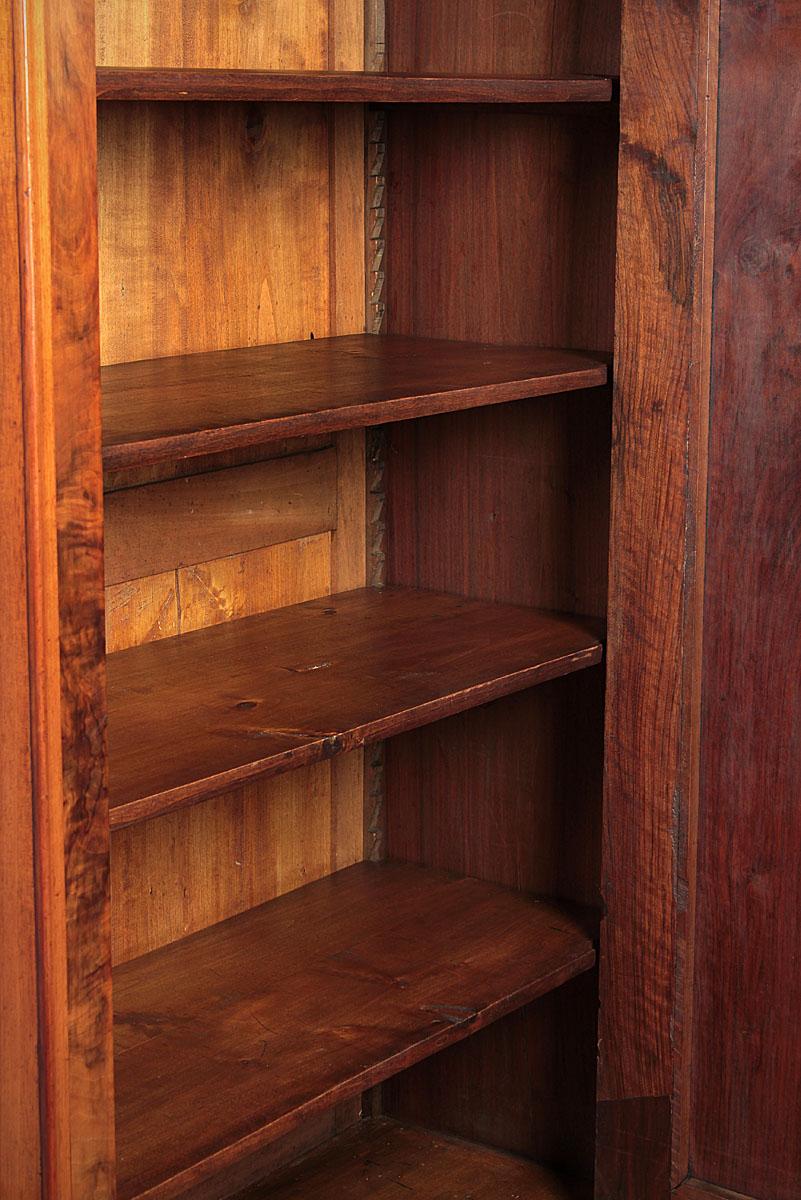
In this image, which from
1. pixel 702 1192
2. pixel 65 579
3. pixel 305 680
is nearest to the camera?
pixel 65 579

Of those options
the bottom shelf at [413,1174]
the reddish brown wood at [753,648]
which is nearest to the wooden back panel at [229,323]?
the bottom shelf at [413,1174]

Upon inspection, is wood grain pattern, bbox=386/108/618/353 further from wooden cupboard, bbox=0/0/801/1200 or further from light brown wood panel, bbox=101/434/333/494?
light brown wood panel, bbox=101/434/333/494

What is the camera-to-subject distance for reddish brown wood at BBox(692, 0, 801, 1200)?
217cm

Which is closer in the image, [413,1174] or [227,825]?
[227,825]

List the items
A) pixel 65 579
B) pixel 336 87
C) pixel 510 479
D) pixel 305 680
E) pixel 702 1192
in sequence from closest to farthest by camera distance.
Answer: pixel 65 579 → pixel 336 87 → pixel 305 680 → pixel 702 1192 → pixel 510 479

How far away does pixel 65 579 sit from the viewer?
1571 mm

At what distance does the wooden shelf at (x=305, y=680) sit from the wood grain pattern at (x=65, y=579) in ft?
0.41

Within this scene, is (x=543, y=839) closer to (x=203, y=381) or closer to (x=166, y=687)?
(x=166, y=687)

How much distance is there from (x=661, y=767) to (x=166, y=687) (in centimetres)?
68

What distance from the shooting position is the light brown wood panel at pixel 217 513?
2.28 metres

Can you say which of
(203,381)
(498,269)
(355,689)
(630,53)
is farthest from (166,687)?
(630,53)

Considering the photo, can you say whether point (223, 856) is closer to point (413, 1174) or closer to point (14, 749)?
point (413, 1174)

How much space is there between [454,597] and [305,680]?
0.48m

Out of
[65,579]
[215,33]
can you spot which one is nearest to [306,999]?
[65,579]
